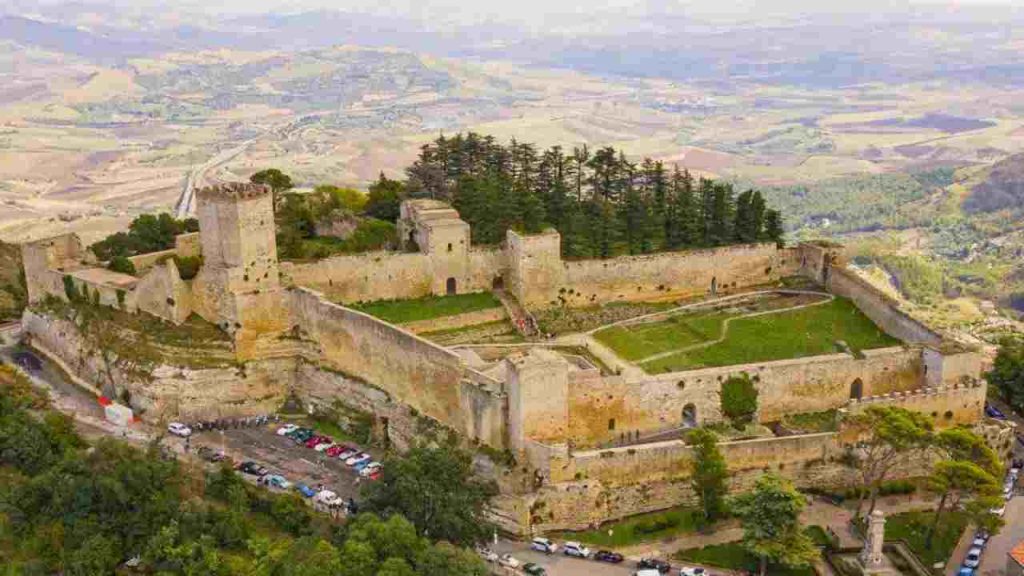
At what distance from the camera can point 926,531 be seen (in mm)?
30250

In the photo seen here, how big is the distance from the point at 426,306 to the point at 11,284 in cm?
2069

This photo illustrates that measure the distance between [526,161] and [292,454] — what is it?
17.3m

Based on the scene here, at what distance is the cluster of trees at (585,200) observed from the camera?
4241cm

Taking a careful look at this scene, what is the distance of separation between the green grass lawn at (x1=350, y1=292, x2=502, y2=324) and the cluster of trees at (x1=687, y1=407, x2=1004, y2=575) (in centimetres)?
1094

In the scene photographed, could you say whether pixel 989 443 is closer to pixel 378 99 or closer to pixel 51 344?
pixel 51 344

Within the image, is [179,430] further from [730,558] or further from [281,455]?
[730,558]

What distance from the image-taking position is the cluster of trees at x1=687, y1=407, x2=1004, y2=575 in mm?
28203

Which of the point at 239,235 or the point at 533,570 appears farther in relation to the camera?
the point at 239,235

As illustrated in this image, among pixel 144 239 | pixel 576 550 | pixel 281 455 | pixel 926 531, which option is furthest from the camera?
pixel 144 239

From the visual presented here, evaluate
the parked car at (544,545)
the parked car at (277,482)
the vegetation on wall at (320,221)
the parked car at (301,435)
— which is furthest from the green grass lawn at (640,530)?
the vegetation on wall at (320,221)

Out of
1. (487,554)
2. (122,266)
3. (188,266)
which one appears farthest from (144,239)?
(487,554)

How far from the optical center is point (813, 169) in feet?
447

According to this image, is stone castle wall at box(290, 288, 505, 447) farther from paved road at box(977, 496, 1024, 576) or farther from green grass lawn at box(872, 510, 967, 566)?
paved road at box(977, 496, 1024, 576)

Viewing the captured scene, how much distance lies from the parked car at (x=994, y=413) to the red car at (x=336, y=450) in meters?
21.0
